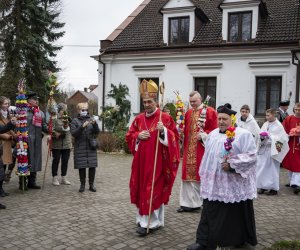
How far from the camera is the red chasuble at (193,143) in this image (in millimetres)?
6508

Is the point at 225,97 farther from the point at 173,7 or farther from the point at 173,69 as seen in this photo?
the point at 173,7

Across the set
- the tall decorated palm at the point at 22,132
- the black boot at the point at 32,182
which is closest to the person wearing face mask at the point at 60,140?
the black boot at the point at 32,182

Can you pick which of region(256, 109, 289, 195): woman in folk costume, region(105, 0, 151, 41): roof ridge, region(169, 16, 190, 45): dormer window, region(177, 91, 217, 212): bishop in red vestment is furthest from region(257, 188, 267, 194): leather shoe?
region(105, 0, 151, 41): roof ridge

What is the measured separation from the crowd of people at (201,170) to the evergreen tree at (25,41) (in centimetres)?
1944

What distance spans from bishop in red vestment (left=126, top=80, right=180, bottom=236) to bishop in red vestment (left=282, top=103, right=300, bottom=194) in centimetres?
409

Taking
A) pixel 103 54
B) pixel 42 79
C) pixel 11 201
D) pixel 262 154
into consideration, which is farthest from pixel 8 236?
pixel 42 79

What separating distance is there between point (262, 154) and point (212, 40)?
33.7ft

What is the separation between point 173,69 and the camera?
1833cm

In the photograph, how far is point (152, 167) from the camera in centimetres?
543

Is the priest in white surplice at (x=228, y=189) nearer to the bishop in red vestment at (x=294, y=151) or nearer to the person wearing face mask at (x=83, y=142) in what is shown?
the person wearing face mask at (x=83, y=142)

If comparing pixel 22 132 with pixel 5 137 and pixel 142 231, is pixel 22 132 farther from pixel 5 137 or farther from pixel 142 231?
pixel 142 231

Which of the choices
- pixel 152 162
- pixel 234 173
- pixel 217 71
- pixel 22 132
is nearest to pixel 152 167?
pixel 152 162

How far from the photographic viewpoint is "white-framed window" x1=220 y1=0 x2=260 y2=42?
16938mm

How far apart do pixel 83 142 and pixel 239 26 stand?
A: 11969 millimetres
